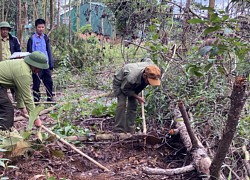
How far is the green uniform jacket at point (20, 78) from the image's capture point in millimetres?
4660

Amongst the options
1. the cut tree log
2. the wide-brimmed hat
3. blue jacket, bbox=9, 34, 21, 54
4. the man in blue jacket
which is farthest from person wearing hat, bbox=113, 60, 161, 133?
blue jacket, bbox=9, 34, 21, 54

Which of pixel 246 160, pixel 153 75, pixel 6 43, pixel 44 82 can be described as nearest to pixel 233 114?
pixel 246 160

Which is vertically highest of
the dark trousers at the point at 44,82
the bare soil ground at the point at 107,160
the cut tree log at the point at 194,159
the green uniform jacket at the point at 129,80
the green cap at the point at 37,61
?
the green cap at the point at 37,61

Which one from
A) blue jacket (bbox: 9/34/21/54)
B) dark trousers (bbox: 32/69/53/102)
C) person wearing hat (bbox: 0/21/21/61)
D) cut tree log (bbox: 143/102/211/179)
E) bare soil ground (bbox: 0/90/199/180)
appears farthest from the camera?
dark trousers (bbox: 32/69/53/102)

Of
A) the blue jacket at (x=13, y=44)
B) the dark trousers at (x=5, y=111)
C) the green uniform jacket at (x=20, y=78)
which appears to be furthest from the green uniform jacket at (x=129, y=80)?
the blue jacket at (x=13, y=44)

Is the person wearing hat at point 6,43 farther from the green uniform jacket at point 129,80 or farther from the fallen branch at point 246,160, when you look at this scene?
the fallen branch at point 246,160

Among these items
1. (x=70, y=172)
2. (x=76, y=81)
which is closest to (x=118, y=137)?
(x=70, y=172)

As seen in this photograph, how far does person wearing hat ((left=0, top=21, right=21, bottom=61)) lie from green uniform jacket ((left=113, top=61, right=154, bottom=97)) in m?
2.31

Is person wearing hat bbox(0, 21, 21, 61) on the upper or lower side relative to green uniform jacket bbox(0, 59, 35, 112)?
upper

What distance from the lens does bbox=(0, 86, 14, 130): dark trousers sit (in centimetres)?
507

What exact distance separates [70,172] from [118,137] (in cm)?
112

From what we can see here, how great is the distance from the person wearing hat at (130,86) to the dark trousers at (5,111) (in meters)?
1.64

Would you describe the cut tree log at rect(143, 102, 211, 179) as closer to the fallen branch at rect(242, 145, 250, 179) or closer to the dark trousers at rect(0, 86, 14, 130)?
the fallen branch at rect(242, 145, 250, 179)

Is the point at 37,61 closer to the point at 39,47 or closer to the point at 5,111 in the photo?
the point at 5,111
